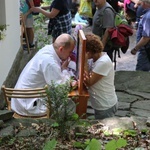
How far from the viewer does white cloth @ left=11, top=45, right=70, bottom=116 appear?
4609 millimetres

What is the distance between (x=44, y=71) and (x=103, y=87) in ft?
2.22

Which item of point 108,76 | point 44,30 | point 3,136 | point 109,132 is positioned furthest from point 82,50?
point 44,30

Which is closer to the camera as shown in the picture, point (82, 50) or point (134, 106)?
point (82, 50)

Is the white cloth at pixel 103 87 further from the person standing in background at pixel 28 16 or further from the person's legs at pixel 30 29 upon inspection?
the person's legs at pixel 30 29

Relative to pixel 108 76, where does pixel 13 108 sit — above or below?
below

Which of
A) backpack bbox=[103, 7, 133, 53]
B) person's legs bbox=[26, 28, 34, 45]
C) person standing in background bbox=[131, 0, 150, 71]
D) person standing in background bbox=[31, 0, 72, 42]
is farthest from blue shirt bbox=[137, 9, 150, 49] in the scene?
person's legs bbox=[26, 28, 34, 45]

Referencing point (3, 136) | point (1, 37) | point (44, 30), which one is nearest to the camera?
point (3, 136)

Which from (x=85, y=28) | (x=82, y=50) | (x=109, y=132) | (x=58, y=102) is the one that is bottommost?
(x=85, y=28)

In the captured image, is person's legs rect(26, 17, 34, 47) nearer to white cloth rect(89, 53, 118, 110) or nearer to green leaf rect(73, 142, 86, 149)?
white cloth rect(89, 53, 118, 110)

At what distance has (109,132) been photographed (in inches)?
151

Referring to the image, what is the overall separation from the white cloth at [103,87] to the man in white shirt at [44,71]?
13.5 inches

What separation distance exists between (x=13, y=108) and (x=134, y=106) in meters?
2.20

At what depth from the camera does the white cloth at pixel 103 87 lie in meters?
4.57

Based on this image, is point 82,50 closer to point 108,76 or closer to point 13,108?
point 108,76
